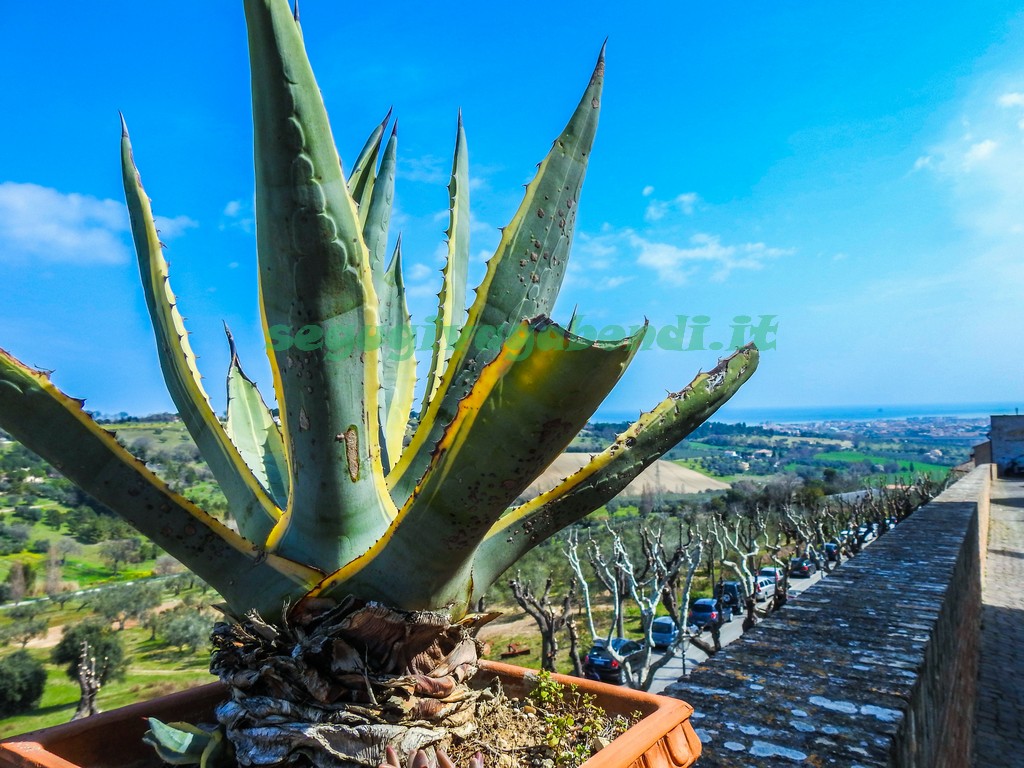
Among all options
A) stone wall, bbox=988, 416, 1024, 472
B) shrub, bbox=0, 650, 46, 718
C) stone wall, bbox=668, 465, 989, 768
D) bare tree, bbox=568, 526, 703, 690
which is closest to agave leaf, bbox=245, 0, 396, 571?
stone wall, bbox=668, 465, 989, 768

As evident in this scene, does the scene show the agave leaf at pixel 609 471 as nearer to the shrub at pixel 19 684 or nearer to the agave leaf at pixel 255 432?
the agave leaf at pixel 255 432

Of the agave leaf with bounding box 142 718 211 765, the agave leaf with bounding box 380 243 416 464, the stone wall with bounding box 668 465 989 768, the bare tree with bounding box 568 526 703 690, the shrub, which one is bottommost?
the shrub

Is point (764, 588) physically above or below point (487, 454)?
below

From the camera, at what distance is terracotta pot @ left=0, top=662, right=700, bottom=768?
1255mm

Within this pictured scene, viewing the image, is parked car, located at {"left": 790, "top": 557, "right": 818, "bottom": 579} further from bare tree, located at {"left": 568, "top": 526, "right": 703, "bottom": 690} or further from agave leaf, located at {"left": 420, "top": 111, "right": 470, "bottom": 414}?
agave leaf, located at {"left": 420, "top": 111, "right": 470, "bottom": 414}

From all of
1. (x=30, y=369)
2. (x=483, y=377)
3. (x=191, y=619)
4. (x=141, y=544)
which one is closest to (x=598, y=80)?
(x=483, y=377)

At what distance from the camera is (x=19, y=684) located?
1524 cm

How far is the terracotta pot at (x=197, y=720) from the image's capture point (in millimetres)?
1255

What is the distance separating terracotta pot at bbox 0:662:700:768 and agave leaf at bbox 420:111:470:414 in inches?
36.3

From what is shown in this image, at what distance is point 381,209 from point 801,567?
25.6 metres

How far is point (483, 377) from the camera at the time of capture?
0.96 meters

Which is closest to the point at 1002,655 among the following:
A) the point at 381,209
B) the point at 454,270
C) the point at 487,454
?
the point at 454,270

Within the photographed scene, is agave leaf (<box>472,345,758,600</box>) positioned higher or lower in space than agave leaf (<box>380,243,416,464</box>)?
lower

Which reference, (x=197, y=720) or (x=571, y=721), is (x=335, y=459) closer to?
(x=571, y=721)
